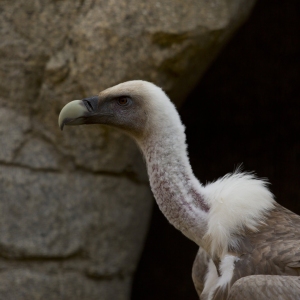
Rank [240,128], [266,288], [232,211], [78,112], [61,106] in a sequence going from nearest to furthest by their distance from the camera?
[266,288], [232,211], [78,112], [61,106], [240,128]

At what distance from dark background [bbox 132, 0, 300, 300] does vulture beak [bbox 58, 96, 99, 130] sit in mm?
2938

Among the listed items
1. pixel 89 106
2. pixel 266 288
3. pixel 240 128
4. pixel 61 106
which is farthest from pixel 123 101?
pixel 240 128

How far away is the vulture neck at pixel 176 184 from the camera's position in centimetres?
200

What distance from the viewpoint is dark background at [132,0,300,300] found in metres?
5.05

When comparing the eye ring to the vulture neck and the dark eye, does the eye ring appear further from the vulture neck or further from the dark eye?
the vulture neck

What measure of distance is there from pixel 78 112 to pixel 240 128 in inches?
129

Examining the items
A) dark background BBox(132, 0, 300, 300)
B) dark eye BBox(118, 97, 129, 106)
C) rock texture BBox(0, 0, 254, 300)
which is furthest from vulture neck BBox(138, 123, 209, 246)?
dark background BBox(132, 0, 300, 300)

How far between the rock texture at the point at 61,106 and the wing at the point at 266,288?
1546 mm

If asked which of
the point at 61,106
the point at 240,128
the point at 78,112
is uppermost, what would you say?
the point at 78,112

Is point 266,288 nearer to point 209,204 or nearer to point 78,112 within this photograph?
point 209,204

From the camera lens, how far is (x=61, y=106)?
3.20 meters

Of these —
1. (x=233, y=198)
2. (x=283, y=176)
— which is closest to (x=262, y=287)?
(x=233, y=198)

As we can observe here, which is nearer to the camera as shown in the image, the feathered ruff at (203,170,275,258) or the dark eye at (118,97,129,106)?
the feathered ruff at (203,170,275,258)

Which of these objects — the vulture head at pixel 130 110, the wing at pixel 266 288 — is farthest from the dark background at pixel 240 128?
the wing at pixel 266 288
